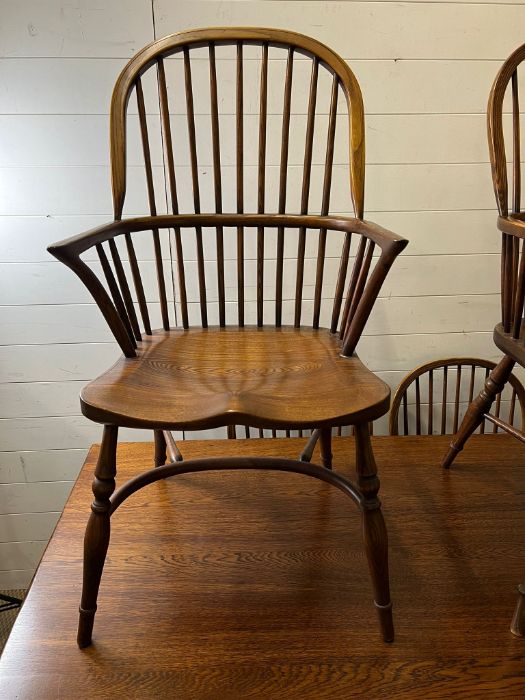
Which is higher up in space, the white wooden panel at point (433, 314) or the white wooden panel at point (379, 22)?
the white wooden panel at point (379, 22)

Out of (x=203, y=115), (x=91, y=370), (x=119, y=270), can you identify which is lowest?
(x=91, y=370)

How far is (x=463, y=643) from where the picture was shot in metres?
0.89

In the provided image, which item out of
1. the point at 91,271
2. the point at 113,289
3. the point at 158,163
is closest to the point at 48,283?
the point at 158,163

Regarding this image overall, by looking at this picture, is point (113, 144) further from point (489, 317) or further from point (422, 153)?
point (489, 317)

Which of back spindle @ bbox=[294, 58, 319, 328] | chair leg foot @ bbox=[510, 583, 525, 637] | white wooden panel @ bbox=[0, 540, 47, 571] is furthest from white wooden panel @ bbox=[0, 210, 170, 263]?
chair leg foot @ bbox=[510, 583, 525, 637]

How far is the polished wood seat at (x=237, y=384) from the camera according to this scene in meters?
0.80

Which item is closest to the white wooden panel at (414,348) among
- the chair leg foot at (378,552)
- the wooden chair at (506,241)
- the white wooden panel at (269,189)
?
the white wooden panel at (269,189)

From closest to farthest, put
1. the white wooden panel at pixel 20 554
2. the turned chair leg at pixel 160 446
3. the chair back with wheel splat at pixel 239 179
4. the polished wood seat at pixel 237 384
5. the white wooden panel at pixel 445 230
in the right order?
the polished wood seat at pixel 237 384
the chair back with wheel splat at pixel 239 179
the turned chair leg at pixel 160 446
the white wooden panel at pixel 445 230
the white wooden panel at pixel 20 554

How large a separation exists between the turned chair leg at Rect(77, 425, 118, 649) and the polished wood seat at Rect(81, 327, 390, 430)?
0.21ft

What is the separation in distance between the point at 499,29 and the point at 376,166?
47cm

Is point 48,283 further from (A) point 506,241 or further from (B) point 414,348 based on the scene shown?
(A) point 506,241

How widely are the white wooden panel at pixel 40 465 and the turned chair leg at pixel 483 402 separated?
112cm

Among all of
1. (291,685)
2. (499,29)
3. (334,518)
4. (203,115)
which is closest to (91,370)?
(203,115)

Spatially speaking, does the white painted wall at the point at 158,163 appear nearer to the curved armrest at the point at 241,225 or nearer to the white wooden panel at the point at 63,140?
the white wooden panel at the point at 63,140
